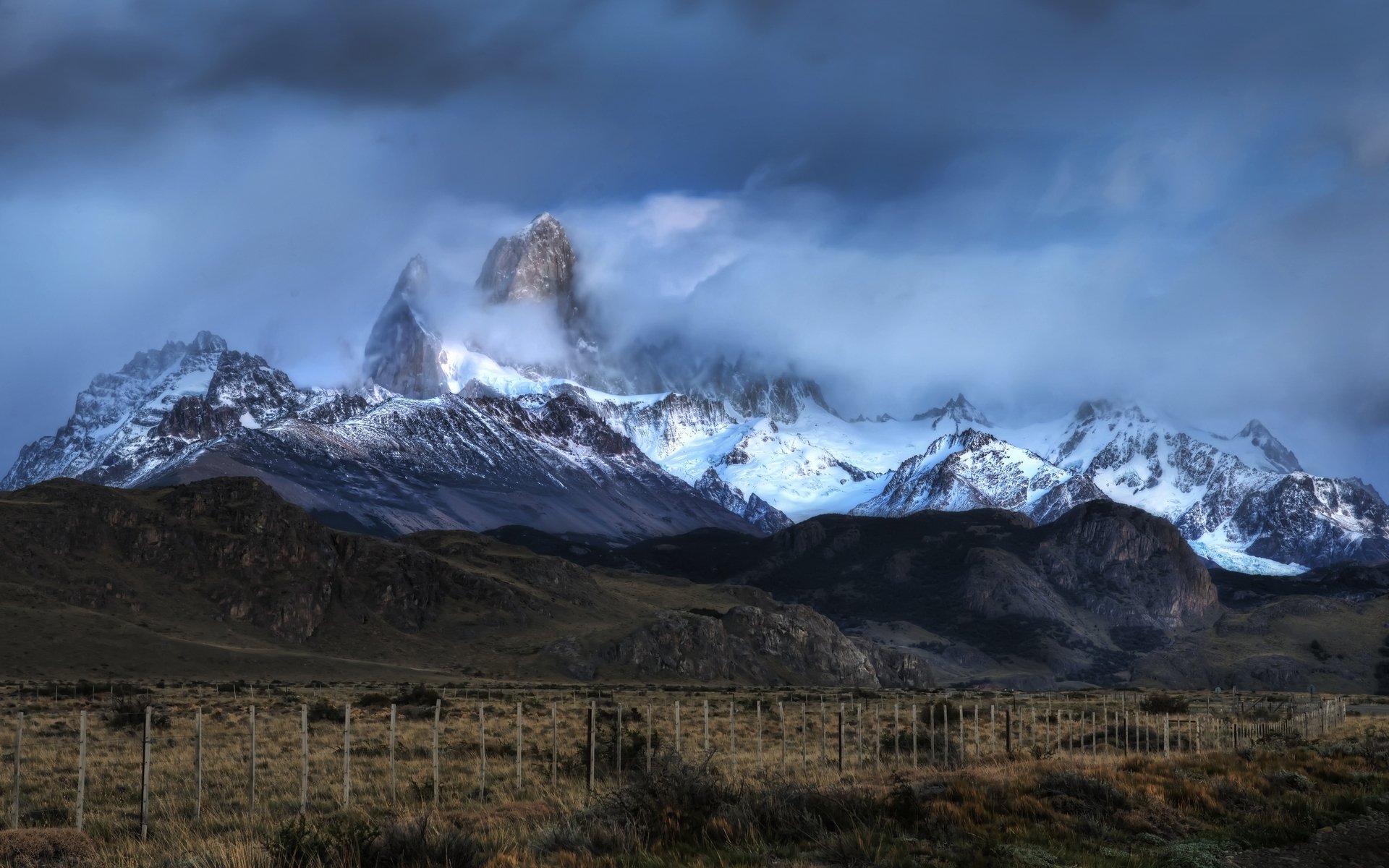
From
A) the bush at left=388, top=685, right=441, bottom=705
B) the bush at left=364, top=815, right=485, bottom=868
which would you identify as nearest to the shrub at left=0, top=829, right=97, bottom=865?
the bush at left=364, top=815, right=485, bottom=868

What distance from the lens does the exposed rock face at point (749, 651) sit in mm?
154000

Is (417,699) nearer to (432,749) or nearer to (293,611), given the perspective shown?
(432,749)

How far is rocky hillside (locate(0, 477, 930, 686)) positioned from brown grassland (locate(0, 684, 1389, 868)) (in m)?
77.6

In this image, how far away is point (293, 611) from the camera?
154 m

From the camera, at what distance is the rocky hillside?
4665 inches

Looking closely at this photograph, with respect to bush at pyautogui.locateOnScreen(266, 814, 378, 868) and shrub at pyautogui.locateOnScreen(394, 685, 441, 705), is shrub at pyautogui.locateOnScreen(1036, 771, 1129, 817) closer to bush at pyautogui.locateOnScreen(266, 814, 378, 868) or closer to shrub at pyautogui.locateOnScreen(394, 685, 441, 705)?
bush at pyautogui.locateOnScreen(266, 814, 378, 868)

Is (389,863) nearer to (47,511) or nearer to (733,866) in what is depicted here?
(733,866)

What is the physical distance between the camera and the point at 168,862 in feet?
48.8

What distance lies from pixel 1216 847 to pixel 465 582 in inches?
6577

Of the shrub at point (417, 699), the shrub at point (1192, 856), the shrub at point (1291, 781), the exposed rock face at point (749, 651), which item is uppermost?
the shrub at point (1192, 856)

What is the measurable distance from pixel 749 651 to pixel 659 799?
160 m

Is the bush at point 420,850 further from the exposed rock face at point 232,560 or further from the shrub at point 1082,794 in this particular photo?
the exposed rock face at point 232,560

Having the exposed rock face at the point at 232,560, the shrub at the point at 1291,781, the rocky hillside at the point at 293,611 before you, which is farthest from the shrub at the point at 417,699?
the exposed rock face at the point at 232,560

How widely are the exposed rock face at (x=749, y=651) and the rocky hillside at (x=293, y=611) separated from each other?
293 millimetres
